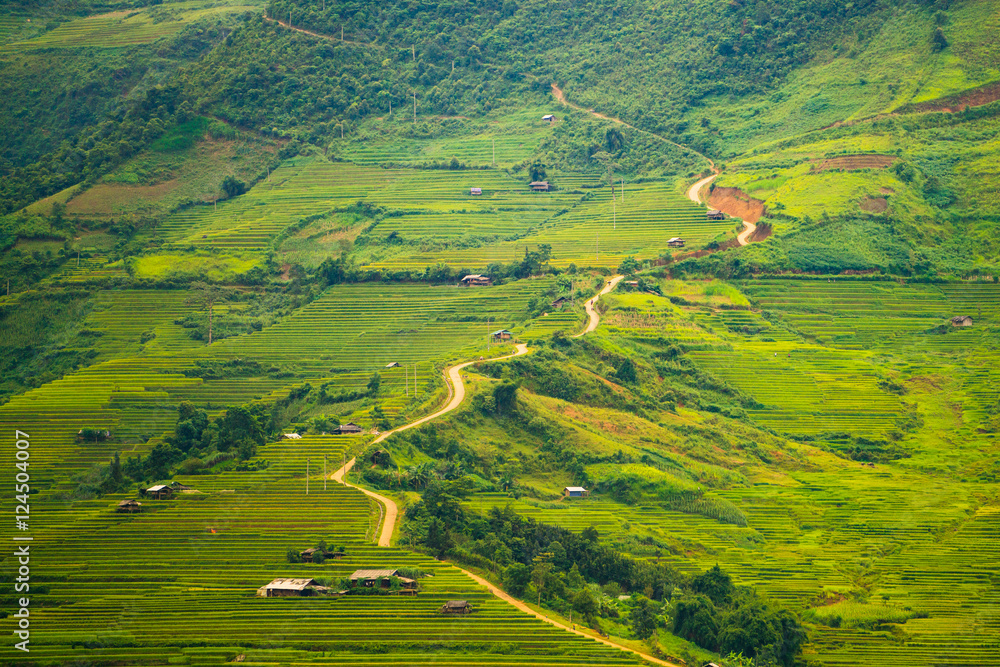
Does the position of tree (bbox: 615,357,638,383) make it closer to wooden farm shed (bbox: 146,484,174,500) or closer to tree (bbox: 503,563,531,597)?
tree (bbox: 503,563,531,597)

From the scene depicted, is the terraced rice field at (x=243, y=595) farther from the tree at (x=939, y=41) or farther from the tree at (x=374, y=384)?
the tree at (x=939, y=41)

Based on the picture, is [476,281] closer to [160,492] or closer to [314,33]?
[160,492]

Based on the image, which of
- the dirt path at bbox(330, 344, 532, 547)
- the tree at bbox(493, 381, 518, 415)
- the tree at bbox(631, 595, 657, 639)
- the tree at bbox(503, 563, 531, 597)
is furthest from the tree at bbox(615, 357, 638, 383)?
the tree at bbox(503, 563, 531, 597)

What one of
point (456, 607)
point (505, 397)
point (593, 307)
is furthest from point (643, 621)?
point (593, 307)

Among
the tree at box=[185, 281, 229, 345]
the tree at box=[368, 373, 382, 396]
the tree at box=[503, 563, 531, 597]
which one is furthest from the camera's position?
the tree at box=[185, 281, 229, 345]

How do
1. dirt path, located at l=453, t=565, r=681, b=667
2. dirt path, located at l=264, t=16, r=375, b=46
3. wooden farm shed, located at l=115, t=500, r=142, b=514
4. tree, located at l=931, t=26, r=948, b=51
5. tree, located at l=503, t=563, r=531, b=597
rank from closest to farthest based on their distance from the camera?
dirt path, located at l=453, t=565, r=681, b=667
tree, located at l=503, t=563, r=531, b=597
wooden farm shed, located at l=115, t=500, r=142, b=514
tree, located at l=931, t=26, r=948, b=51
dirt path, located at l=264, t=16, r=375, b=46

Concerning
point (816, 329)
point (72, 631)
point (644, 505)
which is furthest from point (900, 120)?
point (72, 631)
